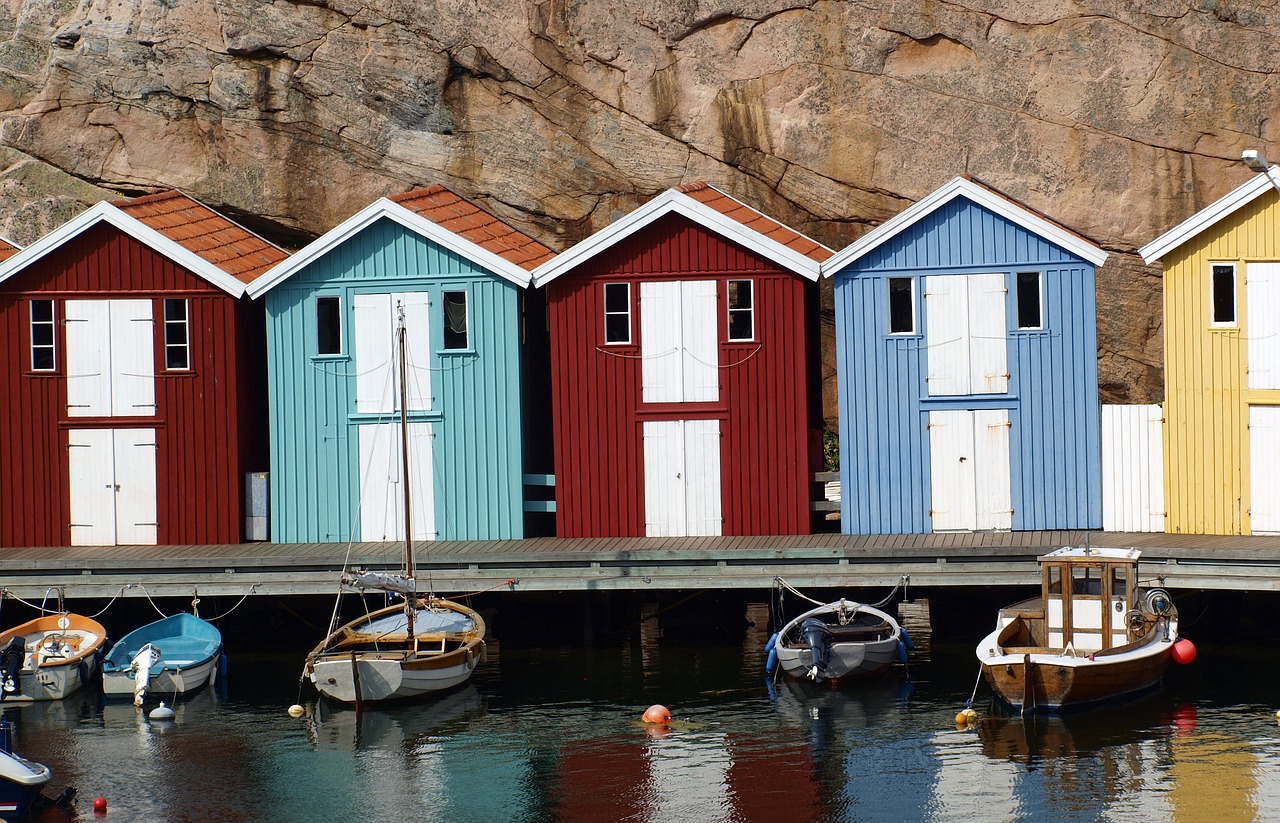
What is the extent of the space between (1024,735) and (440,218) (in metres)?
14.6

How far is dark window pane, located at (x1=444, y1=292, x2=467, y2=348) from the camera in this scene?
30516 mm

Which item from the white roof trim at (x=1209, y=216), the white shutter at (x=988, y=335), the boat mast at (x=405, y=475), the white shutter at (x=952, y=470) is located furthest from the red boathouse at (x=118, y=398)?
the white roof trim at (x=1209, y=216)

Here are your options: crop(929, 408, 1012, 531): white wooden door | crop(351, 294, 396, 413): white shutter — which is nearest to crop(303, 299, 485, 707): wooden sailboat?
crop(351, 294, 396, 413): white shutter

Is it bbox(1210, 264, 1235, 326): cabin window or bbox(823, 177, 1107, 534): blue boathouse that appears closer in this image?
bbox(1210, 264, 1235, 326): cabin window

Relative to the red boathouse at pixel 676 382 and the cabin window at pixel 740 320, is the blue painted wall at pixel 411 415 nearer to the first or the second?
the red boathouse at pixel 676 382

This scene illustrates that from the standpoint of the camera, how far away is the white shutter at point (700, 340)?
30.0 metres

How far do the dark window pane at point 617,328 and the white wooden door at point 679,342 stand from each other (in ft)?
1.21

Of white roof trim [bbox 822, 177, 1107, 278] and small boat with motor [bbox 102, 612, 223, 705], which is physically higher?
white roof trim [bbox 822, 177, 1107, 278]

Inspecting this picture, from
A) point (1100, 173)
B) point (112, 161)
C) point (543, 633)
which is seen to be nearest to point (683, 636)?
point (543, 633)

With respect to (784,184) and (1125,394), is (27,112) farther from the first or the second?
(1125,394)

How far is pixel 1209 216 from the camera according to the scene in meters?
28.3

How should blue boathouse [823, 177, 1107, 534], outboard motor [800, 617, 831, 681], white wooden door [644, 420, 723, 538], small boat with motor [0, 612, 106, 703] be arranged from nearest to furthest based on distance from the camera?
1. outboard motor [800, 617, 831, 681]
2. small boat with motor [0, 612, 106, 703]
3. blue boathouse [823, 177, 1107, 534]
4. white wooden door [644, 420, 723, 538]

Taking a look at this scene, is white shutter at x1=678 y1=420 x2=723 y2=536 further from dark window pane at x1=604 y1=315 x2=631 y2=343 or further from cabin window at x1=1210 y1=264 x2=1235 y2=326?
cabin window at x1=1210 y1=264 x2=1235 y2=326

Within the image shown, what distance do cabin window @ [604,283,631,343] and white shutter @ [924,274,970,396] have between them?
5373 mm
